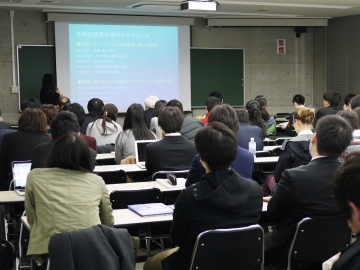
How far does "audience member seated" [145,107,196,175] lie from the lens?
4.80m

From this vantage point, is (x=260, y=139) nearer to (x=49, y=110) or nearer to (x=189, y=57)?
(x=49, y=110)

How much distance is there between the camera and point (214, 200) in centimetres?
271

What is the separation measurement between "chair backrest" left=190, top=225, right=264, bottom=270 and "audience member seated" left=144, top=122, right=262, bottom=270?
0.07 metres

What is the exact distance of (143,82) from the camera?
11.0 m

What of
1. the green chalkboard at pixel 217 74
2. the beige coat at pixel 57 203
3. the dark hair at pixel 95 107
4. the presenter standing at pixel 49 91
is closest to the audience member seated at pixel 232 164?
the beige coat at pixel 57 203

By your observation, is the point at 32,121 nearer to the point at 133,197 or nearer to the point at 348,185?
the point at 133,197

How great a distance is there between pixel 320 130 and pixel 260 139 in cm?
320

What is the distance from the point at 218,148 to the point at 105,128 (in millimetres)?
4032

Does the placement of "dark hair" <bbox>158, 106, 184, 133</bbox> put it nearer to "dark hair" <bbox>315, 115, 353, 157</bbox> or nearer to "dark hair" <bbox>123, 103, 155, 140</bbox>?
"dark hair" <bbox>123, 103, 155, 140</bbox>

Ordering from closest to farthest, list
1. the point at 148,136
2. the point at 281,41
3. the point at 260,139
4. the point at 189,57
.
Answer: the point at 148,136, the point at 260,139, the point at 189,57, the point at 281,41

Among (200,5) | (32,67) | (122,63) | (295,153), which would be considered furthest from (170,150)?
(122,63)

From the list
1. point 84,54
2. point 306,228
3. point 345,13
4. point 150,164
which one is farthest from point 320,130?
point 345,13

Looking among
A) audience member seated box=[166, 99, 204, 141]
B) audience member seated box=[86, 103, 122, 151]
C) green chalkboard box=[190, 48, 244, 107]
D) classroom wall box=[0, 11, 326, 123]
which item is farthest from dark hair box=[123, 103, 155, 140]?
green chalkboard box=[190, 48, 244, 107]

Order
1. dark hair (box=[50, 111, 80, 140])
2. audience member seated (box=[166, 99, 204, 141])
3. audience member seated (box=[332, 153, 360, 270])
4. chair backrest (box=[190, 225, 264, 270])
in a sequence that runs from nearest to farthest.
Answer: audience member seated (box=[332, 153, 360, 270]) < chair backrest (box=[190, 225, 264, 270]) < dark hair (box=[50, 111, 80, 140]) < audience member seated (box=[166, 99, 204, 141])
